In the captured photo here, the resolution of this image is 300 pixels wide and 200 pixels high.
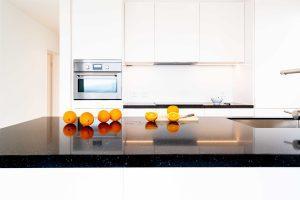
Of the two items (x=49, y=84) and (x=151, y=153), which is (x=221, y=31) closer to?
(x=151, y=153)

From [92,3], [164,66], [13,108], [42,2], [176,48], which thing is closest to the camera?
[92,3]

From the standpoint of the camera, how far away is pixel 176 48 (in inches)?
154

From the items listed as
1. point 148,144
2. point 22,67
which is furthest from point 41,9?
point 148,144

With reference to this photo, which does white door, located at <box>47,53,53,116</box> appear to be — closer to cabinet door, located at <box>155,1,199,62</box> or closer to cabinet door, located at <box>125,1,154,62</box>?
cabinet door, located at <box>125,1,154,62</box>

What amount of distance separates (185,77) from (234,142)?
3338mm

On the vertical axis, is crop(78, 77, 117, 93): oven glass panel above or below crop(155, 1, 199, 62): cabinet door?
below

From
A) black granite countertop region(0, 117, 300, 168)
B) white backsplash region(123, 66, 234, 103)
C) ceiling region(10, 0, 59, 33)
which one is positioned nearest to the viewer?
black granite countertop region(0, 117, 300, 168)

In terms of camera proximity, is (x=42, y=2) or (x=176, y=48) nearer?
(x=176, y=48)

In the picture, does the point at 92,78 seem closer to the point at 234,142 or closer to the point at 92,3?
the point at 92,3

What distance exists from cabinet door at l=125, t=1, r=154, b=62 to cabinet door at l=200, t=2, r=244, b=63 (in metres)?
0.63

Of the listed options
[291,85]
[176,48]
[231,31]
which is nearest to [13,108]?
[176,48]

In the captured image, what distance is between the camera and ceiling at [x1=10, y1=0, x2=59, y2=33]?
511 centimetres

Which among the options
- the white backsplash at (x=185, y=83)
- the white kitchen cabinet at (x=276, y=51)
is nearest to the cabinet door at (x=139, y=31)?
the white backsplash at (x=185, y=83)

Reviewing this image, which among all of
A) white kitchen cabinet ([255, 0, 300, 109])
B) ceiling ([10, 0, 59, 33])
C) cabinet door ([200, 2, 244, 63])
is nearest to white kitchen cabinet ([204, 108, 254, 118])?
white kitchen cabinet ([255, 0, 300, 109])
